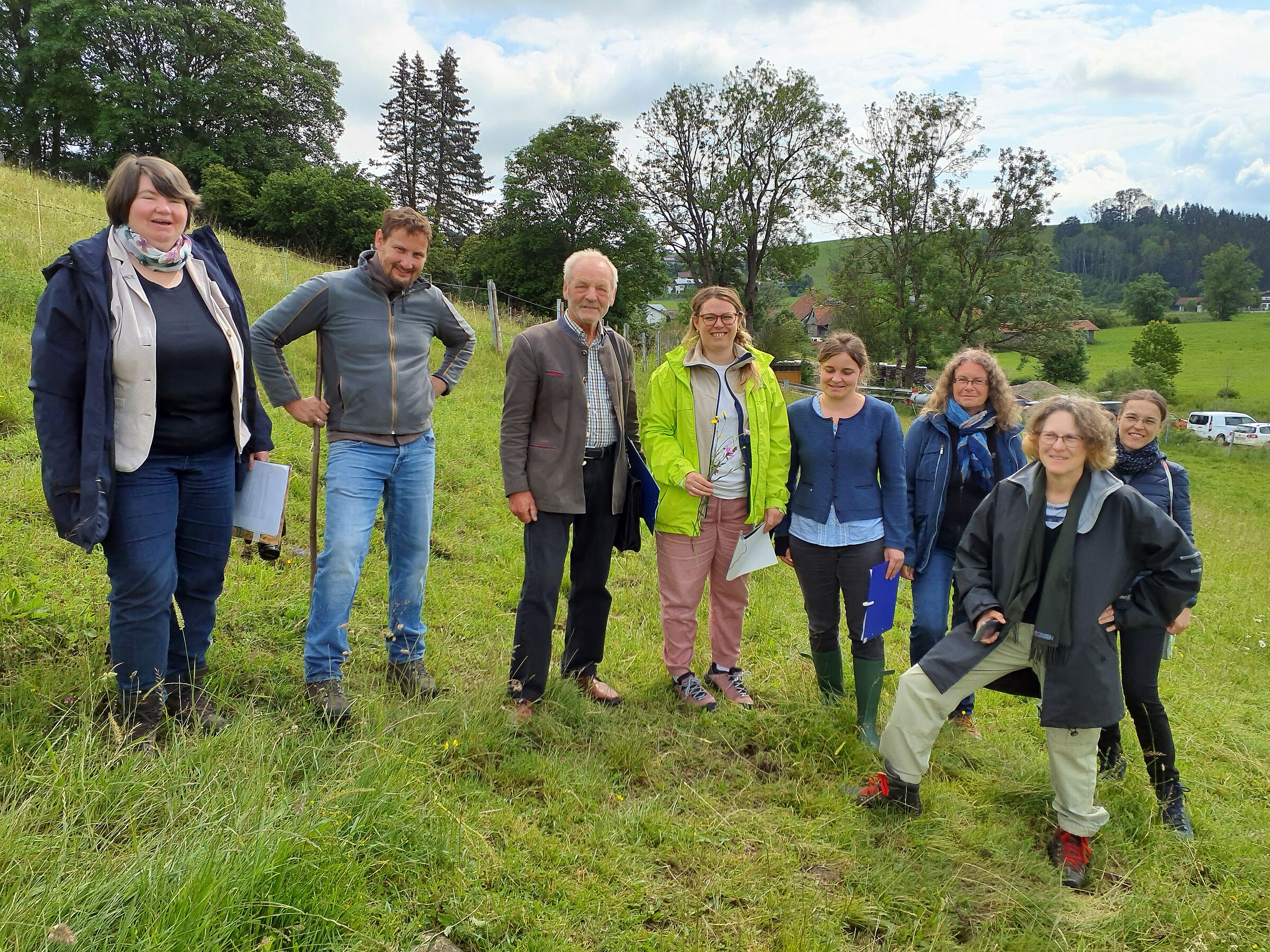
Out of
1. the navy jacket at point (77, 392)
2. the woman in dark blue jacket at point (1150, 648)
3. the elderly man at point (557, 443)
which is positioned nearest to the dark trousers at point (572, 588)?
the elderly man at point (557, 443)

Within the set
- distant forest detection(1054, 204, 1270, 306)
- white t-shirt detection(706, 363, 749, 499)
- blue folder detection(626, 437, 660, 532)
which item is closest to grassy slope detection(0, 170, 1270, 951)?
blue folder detection(626, 437, 660, 532)

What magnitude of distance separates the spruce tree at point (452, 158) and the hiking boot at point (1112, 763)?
138ft

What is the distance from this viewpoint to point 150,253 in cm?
256

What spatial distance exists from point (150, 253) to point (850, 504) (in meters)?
3.05

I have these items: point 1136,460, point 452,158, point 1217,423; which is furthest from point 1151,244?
point 1136,460

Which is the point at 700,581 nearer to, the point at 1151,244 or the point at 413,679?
the point at 413,679

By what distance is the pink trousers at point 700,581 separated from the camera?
3.80m

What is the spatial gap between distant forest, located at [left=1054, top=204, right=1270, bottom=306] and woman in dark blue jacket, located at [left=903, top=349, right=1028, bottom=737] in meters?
110

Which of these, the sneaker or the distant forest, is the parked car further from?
the distant forest

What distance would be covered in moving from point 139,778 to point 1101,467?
345 centimetres

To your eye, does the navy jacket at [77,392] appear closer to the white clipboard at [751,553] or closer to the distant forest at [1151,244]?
the white clipboard at [751,553]

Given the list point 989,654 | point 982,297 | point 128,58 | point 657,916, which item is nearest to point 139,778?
point 657,916

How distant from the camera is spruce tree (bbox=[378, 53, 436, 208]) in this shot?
4103cm

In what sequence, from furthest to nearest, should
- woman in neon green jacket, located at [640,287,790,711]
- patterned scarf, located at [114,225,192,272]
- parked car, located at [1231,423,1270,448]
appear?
parked car, located at [1231,423,1270,448], woman in neon green jacket, located at [640,287,790,711], patterned scarf, located at [114,225,192,272]
